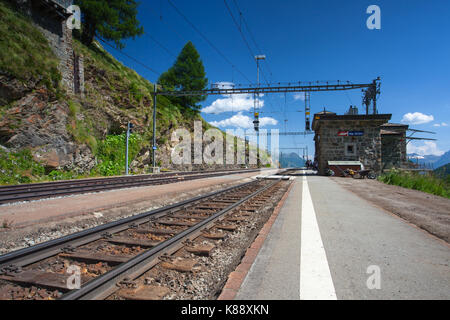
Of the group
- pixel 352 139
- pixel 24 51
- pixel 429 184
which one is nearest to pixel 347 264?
pixel 429 184

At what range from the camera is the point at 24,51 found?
48.1ft

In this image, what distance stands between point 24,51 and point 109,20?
15.1 metres

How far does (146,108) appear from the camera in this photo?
1070 inches

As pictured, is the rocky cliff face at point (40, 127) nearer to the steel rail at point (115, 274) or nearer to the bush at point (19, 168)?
the bush at point (19, 168)

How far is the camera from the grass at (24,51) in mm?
13567

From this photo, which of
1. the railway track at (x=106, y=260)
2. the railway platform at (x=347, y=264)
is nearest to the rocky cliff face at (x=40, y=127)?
the railway track at (x=106, y=260)

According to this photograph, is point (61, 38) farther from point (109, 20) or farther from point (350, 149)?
point (350, 149)

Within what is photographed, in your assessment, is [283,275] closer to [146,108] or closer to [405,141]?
[146,108]

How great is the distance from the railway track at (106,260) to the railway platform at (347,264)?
0.87 meters

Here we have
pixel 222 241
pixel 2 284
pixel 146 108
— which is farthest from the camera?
pixel 146 108

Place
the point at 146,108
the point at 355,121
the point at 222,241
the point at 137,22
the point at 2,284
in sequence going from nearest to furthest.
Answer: the point at 2,284, the point at 222,241, the point at 355,121, the point at 146,108, the point at 137,22

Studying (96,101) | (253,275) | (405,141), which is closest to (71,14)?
(96,101)

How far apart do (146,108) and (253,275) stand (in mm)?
27160

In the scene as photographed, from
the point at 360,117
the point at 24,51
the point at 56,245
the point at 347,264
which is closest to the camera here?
the point at 347,264
